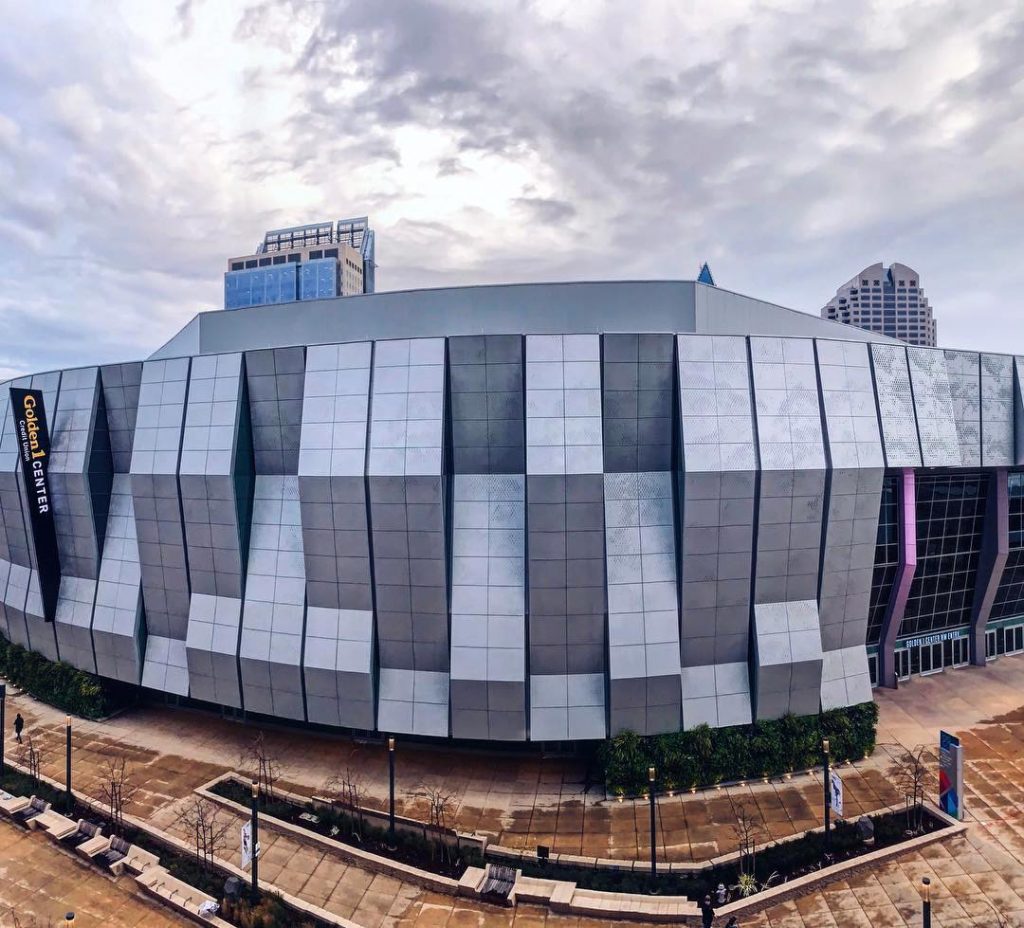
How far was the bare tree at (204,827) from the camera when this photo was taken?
1934 centimetres

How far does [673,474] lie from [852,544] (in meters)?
8.74

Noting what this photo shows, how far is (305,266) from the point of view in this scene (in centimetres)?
10106

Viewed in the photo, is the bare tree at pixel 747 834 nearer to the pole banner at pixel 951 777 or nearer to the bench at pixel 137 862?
the pole banner at pixel 951 777

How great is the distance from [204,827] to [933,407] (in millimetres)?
34518

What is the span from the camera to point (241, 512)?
26297 mm

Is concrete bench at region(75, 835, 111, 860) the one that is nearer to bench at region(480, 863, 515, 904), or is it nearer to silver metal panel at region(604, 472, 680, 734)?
bench at region(480, 863, 515, 904)

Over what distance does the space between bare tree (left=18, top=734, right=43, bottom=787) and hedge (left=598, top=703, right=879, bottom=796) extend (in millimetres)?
23295

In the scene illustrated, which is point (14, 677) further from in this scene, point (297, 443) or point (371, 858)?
point (371, 858)

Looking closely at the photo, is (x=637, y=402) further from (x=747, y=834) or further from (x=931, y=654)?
(x=931, y=654)

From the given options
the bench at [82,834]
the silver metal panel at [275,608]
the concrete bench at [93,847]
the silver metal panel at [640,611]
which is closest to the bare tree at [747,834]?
the silver metal panel at [640,611]

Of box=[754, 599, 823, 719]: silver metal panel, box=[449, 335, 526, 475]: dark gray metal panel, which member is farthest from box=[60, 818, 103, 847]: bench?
box=[754, 599, 823, 719]: silver metal panel

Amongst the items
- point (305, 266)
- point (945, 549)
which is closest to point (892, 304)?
point (305, 266)

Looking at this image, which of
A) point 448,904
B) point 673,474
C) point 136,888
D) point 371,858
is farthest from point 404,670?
point 673,474

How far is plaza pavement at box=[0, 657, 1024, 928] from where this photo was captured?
1761 centimetres
